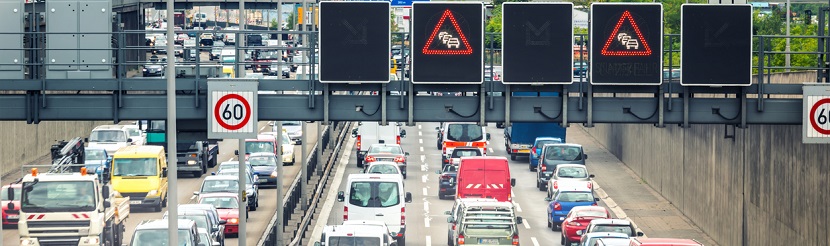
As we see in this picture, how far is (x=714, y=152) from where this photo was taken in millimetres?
45906

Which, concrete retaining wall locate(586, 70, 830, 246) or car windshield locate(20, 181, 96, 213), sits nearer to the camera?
concrete retaining wall locate(586, 70, 830, 246)

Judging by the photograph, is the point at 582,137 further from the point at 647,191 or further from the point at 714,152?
the point at 714,152

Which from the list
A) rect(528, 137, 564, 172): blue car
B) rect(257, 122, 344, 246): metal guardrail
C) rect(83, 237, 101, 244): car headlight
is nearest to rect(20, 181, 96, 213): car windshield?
rect(83, 237, 101, 244): car headlight

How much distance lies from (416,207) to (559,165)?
543cm

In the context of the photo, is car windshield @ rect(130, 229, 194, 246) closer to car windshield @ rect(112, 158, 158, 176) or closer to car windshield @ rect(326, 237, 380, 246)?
car windshield @ rect(326, 237, 380, 246)

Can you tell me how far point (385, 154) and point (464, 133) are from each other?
202 inches

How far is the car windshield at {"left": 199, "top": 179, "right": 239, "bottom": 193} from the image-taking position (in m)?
48.5

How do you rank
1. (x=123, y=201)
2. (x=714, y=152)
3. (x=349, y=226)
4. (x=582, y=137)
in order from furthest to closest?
(x=582, y=137) < (x=714, y=152) < (x=123, y=201) < (x=349, y=226)

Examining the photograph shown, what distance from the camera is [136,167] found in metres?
49.4

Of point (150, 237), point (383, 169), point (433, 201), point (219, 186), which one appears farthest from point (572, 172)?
point (150, 237)

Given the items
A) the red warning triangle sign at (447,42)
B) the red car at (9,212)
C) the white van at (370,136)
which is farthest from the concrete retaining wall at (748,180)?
the red car at (9,212)

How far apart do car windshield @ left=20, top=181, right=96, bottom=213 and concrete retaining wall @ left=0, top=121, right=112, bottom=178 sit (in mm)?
18103

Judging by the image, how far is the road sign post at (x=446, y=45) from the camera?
2548 cm

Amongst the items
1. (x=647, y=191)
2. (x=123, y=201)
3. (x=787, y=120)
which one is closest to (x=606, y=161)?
(x=647, y=191)
